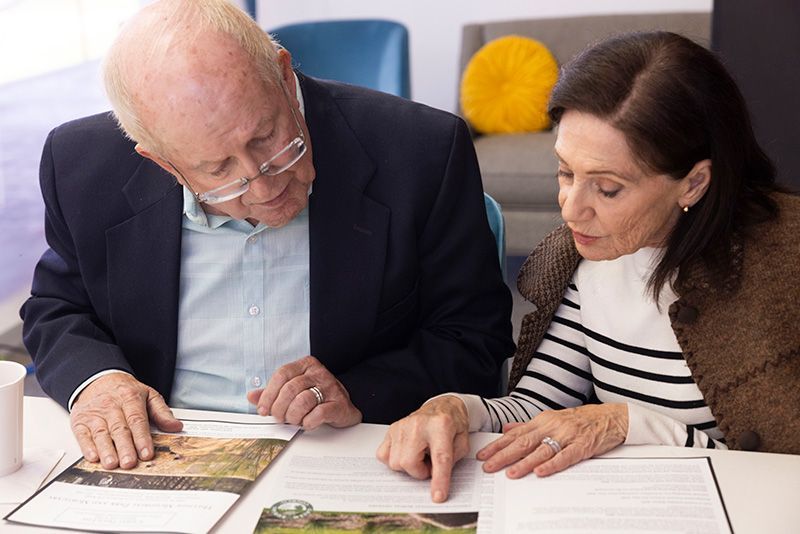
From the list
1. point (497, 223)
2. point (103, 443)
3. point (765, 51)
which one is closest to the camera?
point (103, 443)

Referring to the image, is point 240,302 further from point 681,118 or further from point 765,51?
point 765,51

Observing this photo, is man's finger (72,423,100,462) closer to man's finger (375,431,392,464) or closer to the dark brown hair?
man's finger (375,431,392,464)

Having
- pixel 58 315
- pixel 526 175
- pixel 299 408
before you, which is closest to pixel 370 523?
pixel 299 408

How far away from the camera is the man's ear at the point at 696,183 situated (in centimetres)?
145

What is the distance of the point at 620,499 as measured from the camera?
121 cm

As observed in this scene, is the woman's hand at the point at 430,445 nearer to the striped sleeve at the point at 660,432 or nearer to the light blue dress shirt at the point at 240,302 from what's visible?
the striped sleeve at the point at 660,432

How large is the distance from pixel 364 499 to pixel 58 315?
2.63 ft

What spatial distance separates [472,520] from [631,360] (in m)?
0.52

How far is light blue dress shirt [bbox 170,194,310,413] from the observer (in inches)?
66.9

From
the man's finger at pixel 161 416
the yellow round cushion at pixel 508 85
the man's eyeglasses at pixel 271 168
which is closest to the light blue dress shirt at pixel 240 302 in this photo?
the man's eyeglasses at pixel 271 168

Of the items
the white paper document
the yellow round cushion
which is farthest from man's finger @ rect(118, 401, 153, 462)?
the yellow round cushion

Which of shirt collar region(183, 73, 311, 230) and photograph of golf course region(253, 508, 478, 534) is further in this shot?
shirt collar region(183, 73, 311, 230)

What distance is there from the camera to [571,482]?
1.26 metres

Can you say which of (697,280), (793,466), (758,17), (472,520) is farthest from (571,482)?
(758,17)
